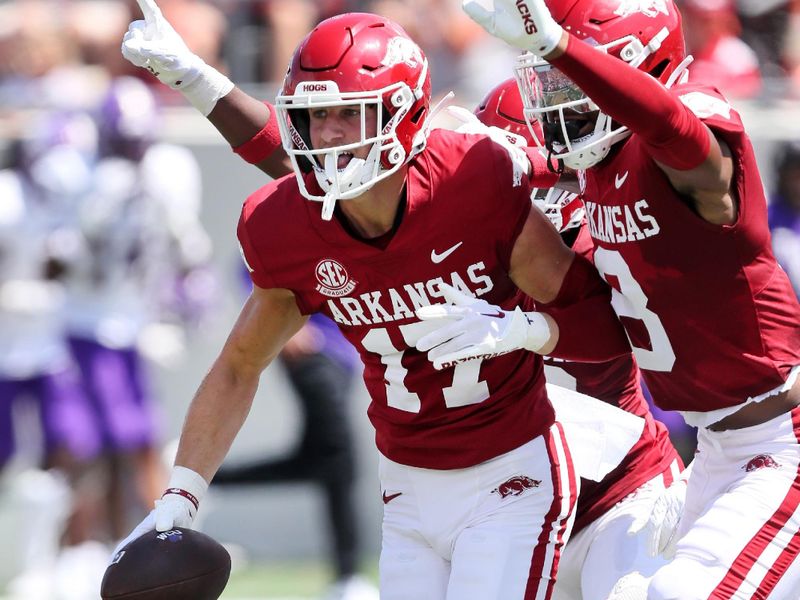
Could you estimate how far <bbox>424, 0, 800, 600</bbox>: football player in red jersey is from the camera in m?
2.87

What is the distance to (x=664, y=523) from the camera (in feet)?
10.4

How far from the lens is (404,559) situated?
3217 mm

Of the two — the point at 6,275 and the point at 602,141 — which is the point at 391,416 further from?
the point at 6,275

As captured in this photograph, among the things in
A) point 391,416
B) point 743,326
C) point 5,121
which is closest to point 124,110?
point 5,121

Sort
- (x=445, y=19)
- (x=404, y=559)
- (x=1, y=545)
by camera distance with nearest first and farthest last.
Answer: (x=404, y=559)
(x=1, y=545)
(x=445, y=19)

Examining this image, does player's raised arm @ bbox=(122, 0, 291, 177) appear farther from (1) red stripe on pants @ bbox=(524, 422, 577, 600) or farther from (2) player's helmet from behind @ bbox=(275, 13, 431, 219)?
(1) red stripe on pants @ bbox=(524, 422, 577, 600)

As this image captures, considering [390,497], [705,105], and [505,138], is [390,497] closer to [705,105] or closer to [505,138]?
[505,138]

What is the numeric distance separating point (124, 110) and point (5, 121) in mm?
618

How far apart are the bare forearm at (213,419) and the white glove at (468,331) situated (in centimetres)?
53

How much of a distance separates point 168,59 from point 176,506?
1.06 metres

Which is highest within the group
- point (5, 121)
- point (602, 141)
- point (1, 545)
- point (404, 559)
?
point (602, 141)

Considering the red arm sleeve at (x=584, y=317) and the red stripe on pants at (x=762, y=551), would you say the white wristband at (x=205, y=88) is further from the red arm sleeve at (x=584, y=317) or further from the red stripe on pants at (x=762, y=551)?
the red stripe on pants at (x=762, y=551)

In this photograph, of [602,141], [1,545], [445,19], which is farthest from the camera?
[445,19]

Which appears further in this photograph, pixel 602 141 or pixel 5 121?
pixel 5 121
